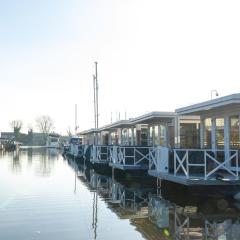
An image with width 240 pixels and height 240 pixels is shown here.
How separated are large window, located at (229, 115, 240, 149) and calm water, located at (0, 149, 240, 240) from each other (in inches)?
78.5

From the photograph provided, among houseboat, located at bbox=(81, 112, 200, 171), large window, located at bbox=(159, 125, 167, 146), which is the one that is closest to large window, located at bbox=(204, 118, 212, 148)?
houseboat, located at bbox=(81, 112, 200, 171)

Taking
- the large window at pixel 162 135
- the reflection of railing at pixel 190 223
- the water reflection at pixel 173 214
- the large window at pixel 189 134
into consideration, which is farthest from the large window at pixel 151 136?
the reflection of railing at pixel 190 223

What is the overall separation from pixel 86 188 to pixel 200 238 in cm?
1088

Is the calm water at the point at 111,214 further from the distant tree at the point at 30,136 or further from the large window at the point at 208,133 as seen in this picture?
the distant tree at the point at 30,136

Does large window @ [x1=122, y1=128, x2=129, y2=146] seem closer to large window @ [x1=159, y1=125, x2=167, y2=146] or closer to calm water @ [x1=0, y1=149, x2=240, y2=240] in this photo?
large window @ [x1=159, y1=125, x2=167, y2=146]

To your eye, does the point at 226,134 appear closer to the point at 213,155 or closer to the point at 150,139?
the point at 213,155

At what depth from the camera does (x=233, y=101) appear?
47.9ft

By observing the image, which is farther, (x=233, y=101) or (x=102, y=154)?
(x=102, y=154)

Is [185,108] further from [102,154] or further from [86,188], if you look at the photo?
[102,154]

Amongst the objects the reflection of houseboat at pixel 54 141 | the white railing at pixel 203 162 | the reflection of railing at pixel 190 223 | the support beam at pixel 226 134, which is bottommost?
the reflection of railing at pixel 190 223

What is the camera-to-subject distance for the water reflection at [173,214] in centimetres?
1095

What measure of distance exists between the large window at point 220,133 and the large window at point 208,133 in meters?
0.81

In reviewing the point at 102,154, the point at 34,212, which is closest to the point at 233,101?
the point at 34,212

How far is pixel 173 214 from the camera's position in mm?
13516
